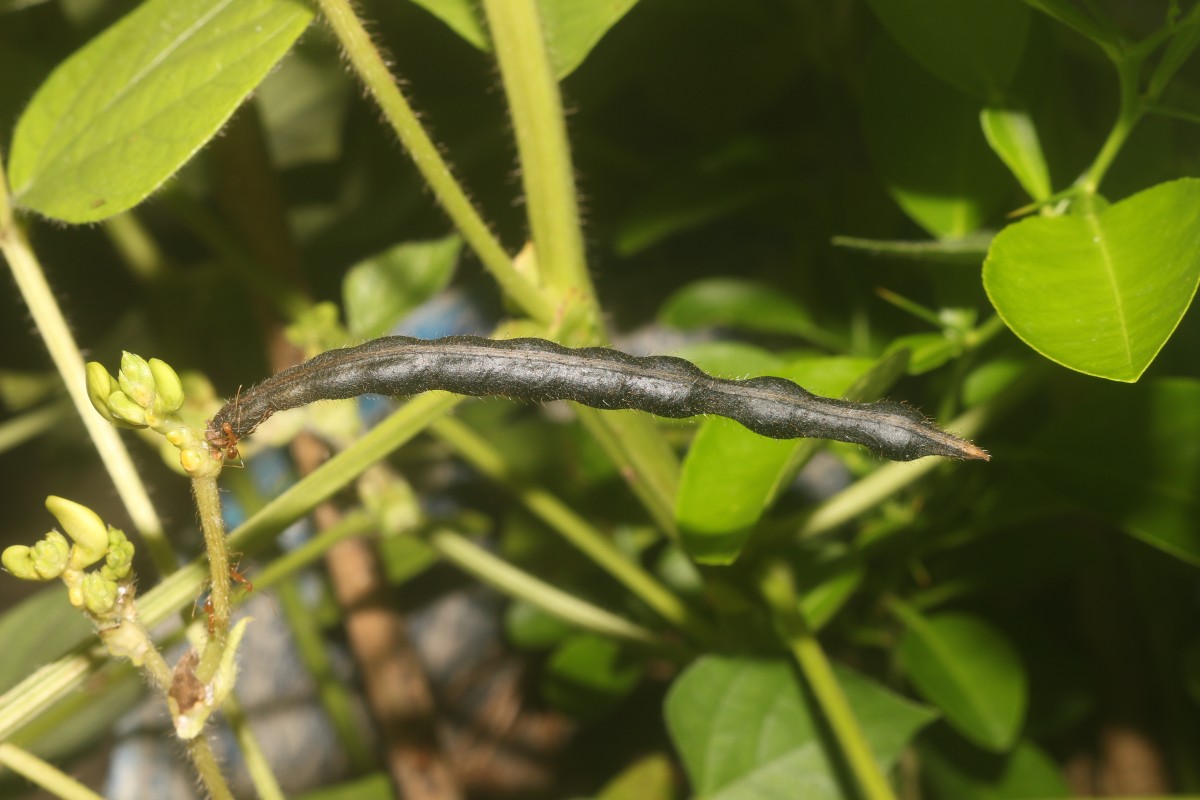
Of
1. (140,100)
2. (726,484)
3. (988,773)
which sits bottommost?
(988,773)

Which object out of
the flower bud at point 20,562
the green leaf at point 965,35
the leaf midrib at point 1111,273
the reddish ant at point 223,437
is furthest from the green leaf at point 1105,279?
the flower bud at point 20,562

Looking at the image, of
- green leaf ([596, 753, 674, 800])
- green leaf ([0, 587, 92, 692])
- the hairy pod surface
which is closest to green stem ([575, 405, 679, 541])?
the hairy pod surface

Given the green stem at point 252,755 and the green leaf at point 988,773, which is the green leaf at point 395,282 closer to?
the green stem at point 252,755

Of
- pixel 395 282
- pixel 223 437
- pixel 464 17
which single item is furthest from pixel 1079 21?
pixel 395 282

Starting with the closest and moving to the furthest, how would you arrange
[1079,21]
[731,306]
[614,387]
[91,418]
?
1. [614,387]
2. [1079,21]
3. [91,418]
4. [731,306]

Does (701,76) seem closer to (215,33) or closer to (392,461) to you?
(392,461)

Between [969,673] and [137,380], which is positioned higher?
[137,380]

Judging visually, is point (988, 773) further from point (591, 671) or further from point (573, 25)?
point (573, 25)

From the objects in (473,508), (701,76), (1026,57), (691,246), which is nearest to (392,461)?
(473,508)
